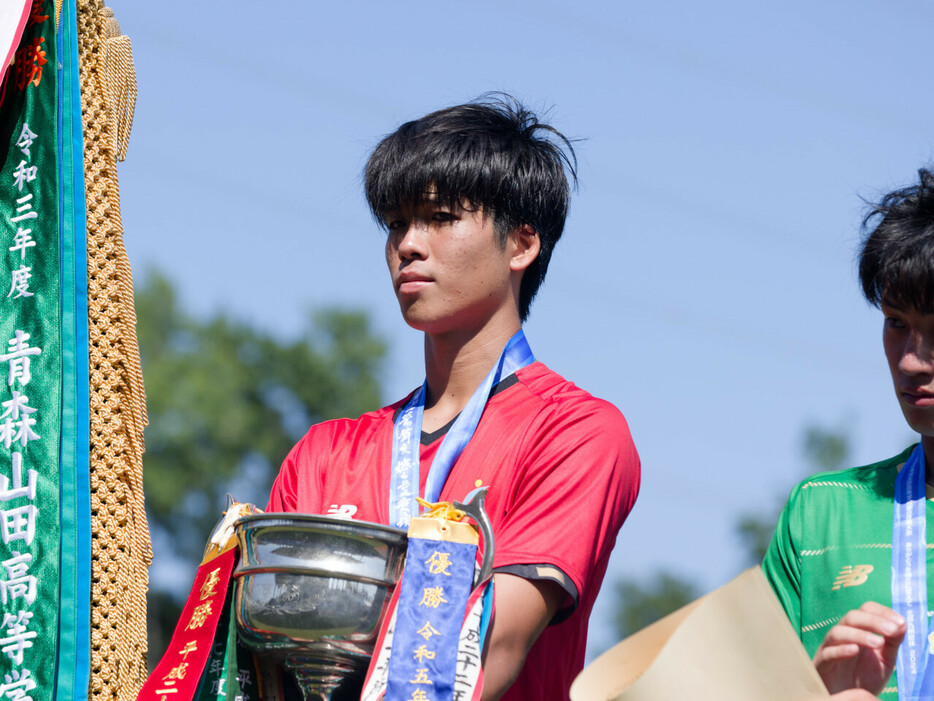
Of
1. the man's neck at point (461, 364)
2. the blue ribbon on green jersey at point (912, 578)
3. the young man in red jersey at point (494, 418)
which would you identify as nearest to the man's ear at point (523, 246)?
the young man in red jersey at point (494, 418)

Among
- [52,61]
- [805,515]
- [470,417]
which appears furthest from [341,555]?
[52,61]

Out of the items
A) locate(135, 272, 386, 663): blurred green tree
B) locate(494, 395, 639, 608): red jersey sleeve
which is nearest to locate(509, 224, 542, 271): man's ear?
locate(494, 395, 639, 608): red jersey sleeve

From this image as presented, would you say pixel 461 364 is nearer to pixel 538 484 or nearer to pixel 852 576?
pixel 538 484

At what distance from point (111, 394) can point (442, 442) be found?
101cm

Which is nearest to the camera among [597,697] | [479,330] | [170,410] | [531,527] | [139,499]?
[597,697]

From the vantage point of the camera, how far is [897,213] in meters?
3.11

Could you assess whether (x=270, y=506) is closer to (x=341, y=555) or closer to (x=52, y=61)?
(x=341, y=555)

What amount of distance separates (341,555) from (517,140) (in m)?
1.37

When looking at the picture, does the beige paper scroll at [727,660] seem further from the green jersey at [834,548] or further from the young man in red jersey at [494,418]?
the green jersey at [834,548]

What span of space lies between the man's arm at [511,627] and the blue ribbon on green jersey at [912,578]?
0.74m

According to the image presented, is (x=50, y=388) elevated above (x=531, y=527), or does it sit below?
above

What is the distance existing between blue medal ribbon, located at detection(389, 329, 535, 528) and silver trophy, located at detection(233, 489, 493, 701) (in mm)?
366

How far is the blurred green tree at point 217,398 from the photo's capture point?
24100 millimetres

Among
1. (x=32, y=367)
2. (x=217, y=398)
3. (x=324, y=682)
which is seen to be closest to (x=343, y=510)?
(x=324, y=682)
